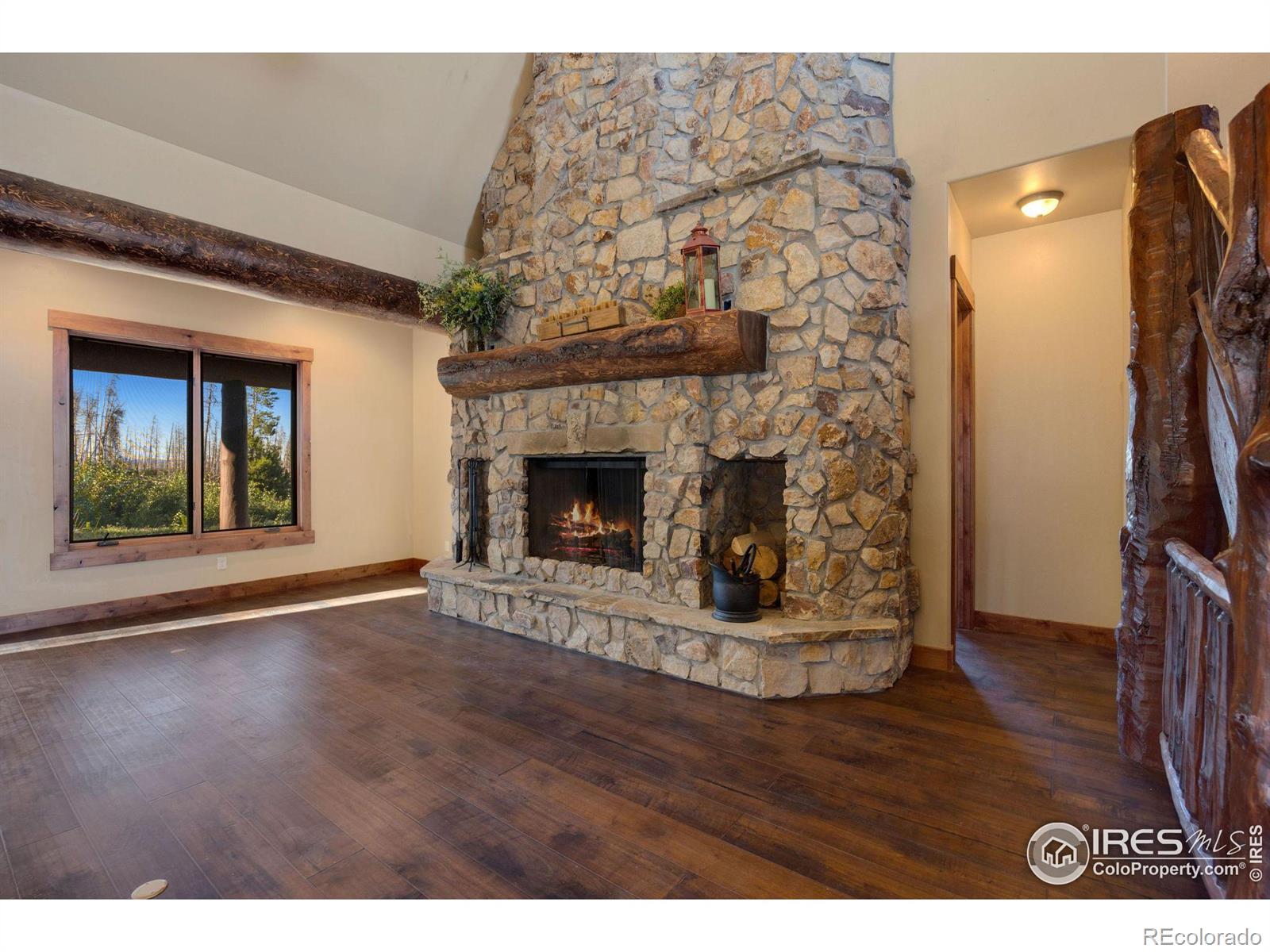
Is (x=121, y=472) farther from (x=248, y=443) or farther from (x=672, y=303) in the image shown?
(x=672, y=303)

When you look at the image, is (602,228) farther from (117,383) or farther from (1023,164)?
(117,383)

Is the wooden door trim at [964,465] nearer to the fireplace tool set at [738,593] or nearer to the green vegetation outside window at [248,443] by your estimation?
the fireplace tool set at [738,593]

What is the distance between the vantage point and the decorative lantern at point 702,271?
3131mm

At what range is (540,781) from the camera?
2164mm

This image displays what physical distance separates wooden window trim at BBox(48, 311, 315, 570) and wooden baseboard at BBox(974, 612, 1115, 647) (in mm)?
6140

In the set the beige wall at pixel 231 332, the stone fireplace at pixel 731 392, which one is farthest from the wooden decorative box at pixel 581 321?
the beige wall at pixel 231 332

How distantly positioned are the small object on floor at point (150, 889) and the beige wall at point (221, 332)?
13.5 ft

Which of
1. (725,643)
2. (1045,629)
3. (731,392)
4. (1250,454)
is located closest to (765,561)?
(725,643)

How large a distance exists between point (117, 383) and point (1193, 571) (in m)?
6.80

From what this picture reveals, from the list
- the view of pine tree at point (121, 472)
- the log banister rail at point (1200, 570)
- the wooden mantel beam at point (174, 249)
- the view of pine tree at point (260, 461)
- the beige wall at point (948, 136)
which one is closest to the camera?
the log banister rail at point (1200, 570)

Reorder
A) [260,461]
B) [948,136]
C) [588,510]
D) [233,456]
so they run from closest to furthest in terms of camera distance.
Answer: [948,136] → [588,510] → [233,456] → [260,461]

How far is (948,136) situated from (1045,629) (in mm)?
3210

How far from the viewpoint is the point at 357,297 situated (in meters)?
4.32
